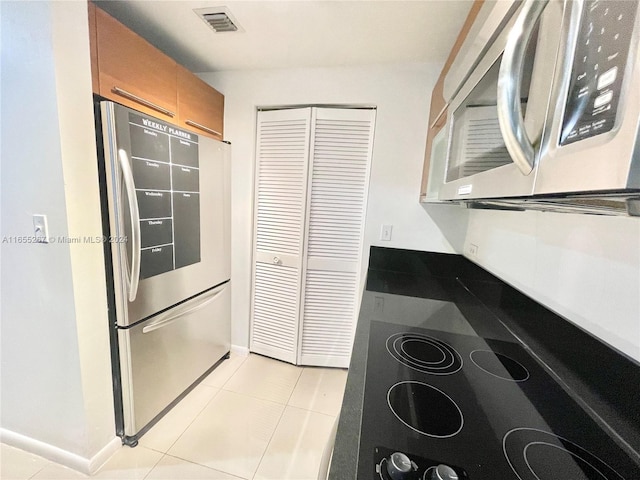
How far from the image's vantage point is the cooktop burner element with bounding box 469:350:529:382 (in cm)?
81

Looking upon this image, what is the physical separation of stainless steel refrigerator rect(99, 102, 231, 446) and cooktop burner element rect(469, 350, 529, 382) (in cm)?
149

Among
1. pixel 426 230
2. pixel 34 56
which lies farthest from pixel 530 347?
pixel 34 56

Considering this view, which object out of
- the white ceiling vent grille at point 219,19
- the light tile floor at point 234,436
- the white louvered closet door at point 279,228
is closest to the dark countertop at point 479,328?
the white louvered closet door at point 279,228

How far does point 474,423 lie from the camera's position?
2.05ft

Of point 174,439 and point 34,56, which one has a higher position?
point 34,56

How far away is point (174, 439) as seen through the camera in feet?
5.03

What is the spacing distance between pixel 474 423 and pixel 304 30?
1833mm

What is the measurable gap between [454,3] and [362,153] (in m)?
0.91

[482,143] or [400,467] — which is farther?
[482,143]

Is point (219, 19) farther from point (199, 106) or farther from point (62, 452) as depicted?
point (62, 452)

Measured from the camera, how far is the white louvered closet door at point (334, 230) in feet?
6.44

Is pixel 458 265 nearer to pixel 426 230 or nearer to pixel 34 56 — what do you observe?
pixel 426 230

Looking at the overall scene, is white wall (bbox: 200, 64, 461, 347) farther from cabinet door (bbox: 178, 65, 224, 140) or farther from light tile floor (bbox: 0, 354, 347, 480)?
light tile floor (bbox: 0, 354, 347, 480)

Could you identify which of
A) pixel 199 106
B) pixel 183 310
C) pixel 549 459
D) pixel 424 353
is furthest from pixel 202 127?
pixel 549 459
